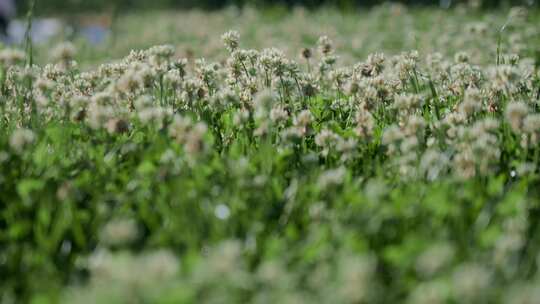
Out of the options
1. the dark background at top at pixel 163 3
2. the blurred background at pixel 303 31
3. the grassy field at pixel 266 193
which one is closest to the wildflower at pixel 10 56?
the grassy field at pixel 266 193

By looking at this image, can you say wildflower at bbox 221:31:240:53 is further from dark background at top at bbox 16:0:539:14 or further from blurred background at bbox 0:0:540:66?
dark background at top at bbox 16:0:539:14

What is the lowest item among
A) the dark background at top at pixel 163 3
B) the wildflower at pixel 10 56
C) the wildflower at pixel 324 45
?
the dark background at top at pixel 163 3

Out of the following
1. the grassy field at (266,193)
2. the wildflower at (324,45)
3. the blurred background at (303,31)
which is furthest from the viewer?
the blurred background at (303,31)

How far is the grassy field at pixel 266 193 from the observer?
1843mm

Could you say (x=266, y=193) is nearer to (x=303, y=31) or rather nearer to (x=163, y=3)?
(x=303, y=31)

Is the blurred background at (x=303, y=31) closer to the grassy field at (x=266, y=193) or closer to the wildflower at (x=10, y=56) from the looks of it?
the grassy field at (x=266, y=193)

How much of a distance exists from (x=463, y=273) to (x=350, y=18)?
456 inches

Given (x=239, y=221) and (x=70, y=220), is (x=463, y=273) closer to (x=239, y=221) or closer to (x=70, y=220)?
(x=239, y=221)

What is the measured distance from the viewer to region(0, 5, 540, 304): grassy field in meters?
1.84

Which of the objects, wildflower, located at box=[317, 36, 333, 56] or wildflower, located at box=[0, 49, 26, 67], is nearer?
wildflower, located at box=[0, 49, 26, 67]

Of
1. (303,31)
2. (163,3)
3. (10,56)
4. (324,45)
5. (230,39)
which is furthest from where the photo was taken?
(163,3)

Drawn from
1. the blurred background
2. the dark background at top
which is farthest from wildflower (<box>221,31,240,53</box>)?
the dark background at top

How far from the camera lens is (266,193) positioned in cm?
256

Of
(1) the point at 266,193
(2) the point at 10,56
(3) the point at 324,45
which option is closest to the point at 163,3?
(3) the point at 324,45
